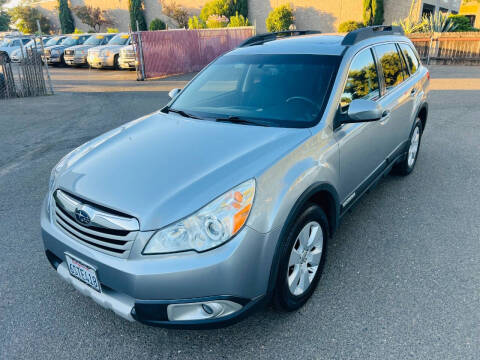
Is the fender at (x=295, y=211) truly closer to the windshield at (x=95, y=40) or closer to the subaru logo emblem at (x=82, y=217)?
the subaru logo emblem at (x=82, y=217)

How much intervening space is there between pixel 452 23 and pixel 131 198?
2188cm

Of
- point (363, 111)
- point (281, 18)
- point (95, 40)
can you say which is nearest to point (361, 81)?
point (363, 111)

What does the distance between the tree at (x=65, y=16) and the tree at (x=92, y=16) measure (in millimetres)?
2913

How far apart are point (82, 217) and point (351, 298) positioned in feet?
6.31

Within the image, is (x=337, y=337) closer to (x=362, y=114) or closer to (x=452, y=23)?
(x=362, y=114)

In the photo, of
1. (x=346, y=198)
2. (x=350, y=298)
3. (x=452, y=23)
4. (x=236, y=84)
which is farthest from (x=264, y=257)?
(x=452, y=23)

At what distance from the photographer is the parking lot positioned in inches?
93.9

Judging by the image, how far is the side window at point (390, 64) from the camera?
3821 mm

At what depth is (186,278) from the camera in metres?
1.97

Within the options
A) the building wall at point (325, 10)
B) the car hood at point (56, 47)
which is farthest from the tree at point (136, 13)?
the car hood at point (56, 47)

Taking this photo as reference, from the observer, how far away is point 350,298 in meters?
2.79

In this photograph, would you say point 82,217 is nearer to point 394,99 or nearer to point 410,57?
point 394,99

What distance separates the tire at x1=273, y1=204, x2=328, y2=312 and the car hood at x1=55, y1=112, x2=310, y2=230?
461mm

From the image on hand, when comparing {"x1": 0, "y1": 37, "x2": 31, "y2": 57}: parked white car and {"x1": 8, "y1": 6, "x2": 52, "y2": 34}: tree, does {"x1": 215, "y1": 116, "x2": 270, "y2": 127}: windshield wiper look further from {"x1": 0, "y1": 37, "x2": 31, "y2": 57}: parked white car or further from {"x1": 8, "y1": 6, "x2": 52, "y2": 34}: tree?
{"x1": 8, "y1": 6, "x2": 52, "y2": 34}: tree
